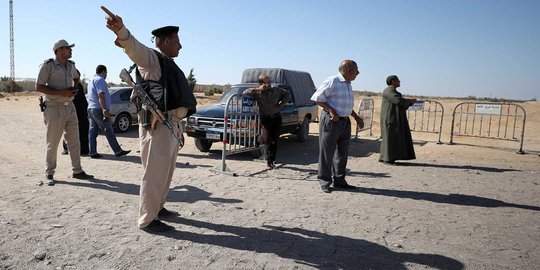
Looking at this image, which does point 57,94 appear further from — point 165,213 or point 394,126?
point 394,126

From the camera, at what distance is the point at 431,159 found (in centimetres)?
1002

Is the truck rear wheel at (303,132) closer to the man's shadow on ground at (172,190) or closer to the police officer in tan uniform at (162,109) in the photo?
the man's shadow on ground at (172,190)

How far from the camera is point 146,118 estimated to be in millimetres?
4086

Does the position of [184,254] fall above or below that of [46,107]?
below

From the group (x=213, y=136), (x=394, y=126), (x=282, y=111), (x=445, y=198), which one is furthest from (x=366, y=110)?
(x=445, y=198)

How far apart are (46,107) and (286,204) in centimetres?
400

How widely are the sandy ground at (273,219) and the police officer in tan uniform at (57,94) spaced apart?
0.64 m

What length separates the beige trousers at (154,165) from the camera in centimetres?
408

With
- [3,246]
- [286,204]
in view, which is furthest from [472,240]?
[3,246]

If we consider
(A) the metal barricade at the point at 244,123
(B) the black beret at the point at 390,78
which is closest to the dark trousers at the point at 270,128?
(A) the metal barricade at the point at 244,123

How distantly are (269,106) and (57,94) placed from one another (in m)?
3.63

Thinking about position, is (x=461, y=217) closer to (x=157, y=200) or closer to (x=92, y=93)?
(x=157, y=200)

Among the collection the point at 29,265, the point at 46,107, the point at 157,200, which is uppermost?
the point at 46,107

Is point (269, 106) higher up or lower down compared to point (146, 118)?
higher up
